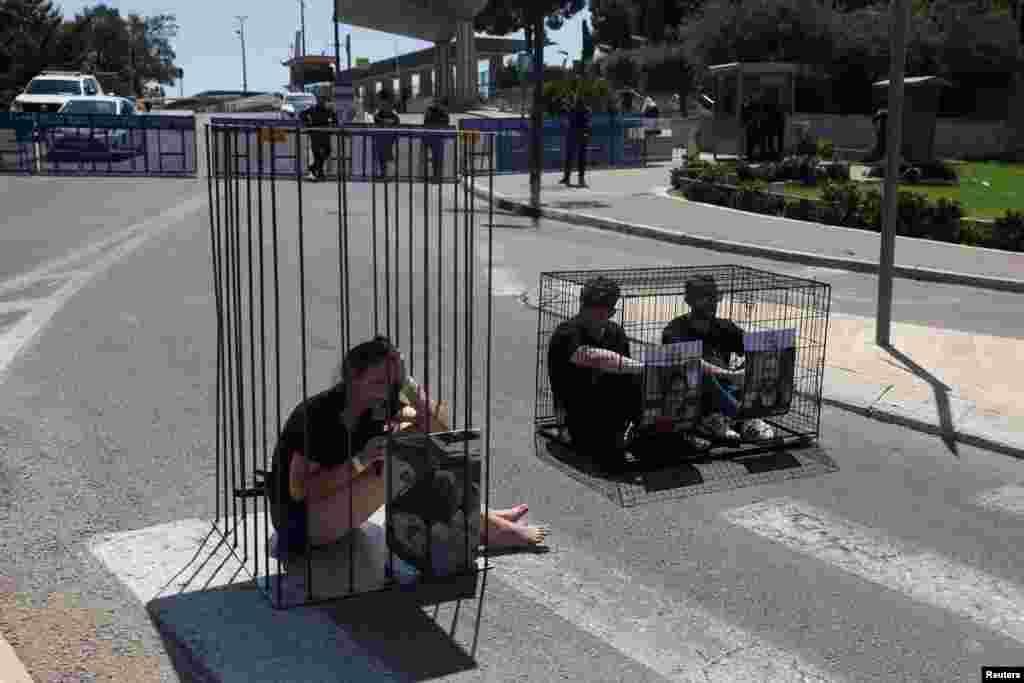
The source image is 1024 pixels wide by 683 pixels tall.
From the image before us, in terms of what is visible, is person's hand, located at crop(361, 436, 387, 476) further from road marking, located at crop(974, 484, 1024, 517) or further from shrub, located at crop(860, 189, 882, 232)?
shrub, located at crop(860, 189, 882, 232)

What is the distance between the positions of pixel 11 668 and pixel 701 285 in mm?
4644

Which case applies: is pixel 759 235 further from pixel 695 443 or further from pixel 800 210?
pixel 695 443

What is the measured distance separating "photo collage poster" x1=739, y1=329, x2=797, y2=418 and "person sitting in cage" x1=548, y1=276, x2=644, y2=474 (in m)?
0.78

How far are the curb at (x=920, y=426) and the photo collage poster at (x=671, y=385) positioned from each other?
198cm

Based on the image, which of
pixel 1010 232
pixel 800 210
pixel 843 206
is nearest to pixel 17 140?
pixel 800 210

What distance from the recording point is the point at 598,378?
274 inches

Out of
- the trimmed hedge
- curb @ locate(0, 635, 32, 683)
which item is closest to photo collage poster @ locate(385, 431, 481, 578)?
curb @ locate(0, 635, 32, 683)

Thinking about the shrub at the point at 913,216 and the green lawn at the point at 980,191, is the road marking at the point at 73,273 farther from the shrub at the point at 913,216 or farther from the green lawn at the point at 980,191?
the green lawn at the point at 980,191

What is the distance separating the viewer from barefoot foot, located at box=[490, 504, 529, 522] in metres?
5.83

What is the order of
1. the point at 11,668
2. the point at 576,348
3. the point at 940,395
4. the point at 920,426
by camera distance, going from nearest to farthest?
the point at 11,668 → the point at 576,348 → the point at 920,426 → the point at 940,395

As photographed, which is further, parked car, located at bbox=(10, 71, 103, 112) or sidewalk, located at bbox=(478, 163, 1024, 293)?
parked car, located at bbox=(10, 71, 103, 112)

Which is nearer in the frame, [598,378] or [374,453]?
[374,453]

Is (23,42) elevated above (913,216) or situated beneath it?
elevated above

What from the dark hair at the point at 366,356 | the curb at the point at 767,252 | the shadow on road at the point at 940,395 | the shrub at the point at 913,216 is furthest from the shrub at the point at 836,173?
the dark hair at the point at 366,356
